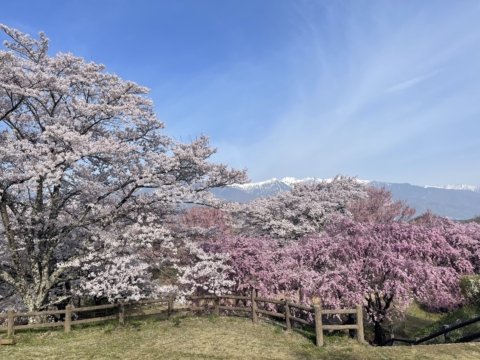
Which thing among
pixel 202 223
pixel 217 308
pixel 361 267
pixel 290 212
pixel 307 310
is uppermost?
pixel 202 223

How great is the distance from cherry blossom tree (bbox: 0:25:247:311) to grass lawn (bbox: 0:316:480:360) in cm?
166

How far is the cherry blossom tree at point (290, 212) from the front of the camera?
17953 mm

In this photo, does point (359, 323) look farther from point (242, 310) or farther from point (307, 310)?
point (242, 310)

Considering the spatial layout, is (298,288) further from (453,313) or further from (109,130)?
(109,130)

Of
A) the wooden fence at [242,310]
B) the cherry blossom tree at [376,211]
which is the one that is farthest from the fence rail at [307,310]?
the cherry blossom tree at [376,211]

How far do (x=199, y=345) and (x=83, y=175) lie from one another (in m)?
9.11

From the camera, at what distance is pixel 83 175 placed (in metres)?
15.0

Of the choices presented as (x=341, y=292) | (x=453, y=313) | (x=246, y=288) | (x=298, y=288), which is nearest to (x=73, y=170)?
(x=246, y=288)

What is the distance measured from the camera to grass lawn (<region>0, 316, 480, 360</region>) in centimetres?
1035

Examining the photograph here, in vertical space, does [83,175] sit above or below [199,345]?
above

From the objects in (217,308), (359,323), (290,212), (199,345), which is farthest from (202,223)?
→ (359,323)

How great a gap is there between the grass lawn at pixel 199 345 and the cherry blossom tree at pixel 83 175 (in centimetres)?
166

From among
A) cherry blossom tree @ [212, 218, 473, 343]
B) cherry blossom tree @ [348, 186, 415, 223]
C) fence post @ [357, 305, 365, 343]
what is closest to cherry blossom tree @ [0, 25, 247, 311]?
cherry blossom tree @ [212, 218, 473, 343]

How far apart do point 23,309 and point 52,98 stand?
10.3m
